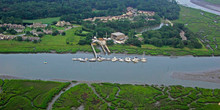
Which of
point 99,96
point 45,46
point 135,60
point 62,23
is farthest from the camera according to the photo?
point 62,23

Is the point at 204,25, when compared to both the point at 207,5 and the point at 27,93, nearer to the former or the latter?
the point at 207,5

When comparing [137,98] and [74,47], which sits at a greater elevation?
[74,47]

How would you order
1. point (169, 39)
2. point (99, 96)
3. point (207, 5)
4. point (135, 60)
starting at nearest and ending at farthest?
point (99, 96) → point (135, 60) → point (169, 39) → point (207, 5)

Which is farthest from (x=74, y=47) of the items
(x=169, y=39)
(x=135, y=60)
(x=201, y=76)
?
(x=201, y=76)

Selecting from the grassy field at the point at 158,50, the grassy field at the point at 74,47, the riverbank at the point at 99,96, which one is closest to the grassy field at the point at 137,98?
the riverbank at the point at 99,96

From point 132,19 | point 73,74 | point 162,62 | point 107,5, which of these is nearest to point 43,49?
point 73,74

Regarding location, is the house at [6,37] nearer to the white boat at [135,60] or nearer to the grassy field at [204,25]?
the white boat at [135,60]

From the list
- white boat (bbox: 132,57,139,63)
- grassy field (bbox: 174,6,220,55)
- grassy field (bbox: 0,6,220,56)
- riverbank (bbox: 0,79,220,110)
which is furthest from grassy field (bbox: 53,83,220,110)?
grassy field (bbox: 174,6,220,55)

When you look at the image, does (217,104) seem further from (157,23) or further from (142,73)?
Result: (157,23)
